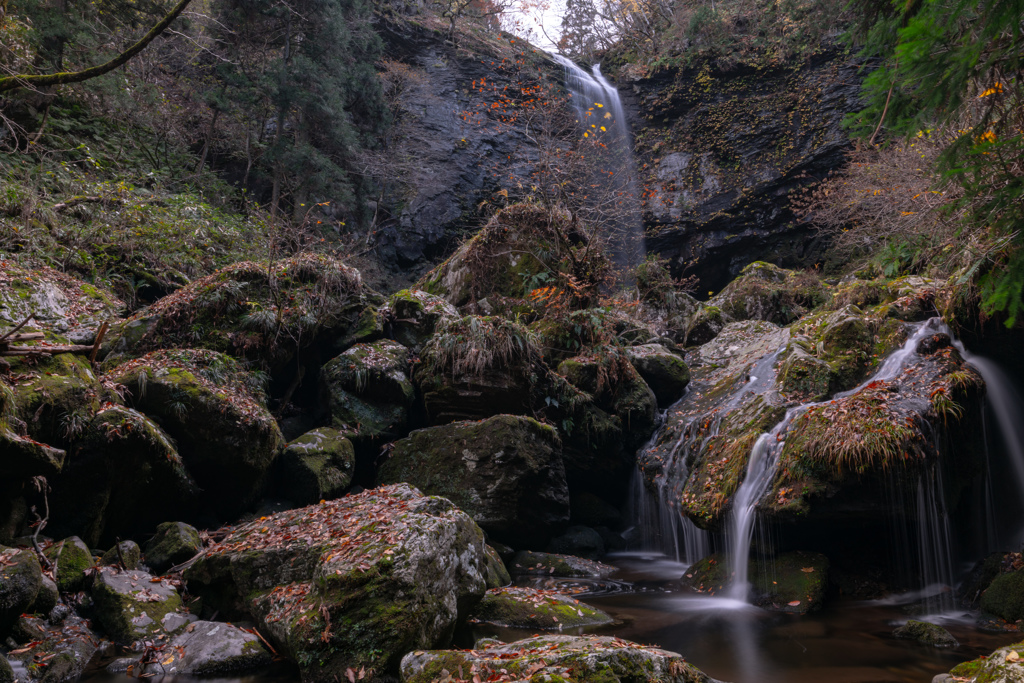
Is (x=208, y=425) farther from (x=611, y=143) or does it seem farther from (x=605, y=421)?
(x=611, y=143)

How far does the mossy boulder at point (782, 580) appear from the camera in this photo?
18.9 feet

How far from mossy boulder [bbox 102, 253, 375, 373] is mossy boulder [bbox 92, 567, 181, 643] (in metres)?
3.59

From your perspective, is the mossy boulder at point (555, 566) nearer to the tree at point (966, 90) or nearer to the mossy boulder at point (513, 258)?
the mossy boulder at point (513, 258)

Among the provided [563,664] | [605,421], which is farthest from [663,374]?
[563,664]

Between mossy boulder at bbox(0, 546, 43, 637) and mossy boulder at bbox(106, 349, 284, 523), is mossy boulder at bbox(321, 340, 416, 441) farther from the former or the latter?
mossy boulder at bbox(0, 546, 43, 637)

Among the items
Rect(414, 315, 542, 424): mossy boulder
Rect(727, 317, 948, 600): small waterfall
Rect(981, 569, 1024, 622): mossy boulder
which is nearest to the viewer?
Rect(981, 569, 1024, 622): mossy boulder

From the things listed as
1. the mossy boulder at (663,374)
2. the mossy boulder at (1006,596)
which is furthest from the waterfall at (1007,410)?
the mossy boulder at (663,374)

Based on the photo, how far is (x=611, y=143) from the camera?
65.8 feet

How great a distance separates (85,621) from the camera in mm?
4496

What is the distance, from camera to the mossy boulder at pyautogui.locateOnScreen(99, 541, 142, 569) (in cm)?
509

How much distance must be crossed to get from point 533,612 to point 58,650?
12.3ft

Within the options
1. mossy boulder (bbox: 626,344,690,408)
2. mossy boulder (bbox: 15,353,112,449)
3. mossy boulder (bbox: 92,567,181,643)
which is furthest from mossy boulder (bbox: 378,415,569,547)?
mossy boulder (bbox: 15,353,112,449)

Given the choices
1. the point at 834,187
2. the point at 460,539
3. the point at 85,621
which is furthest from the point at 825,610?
the point at 834,187

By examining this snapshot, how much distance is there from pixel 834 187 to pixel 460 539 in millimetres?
14438
